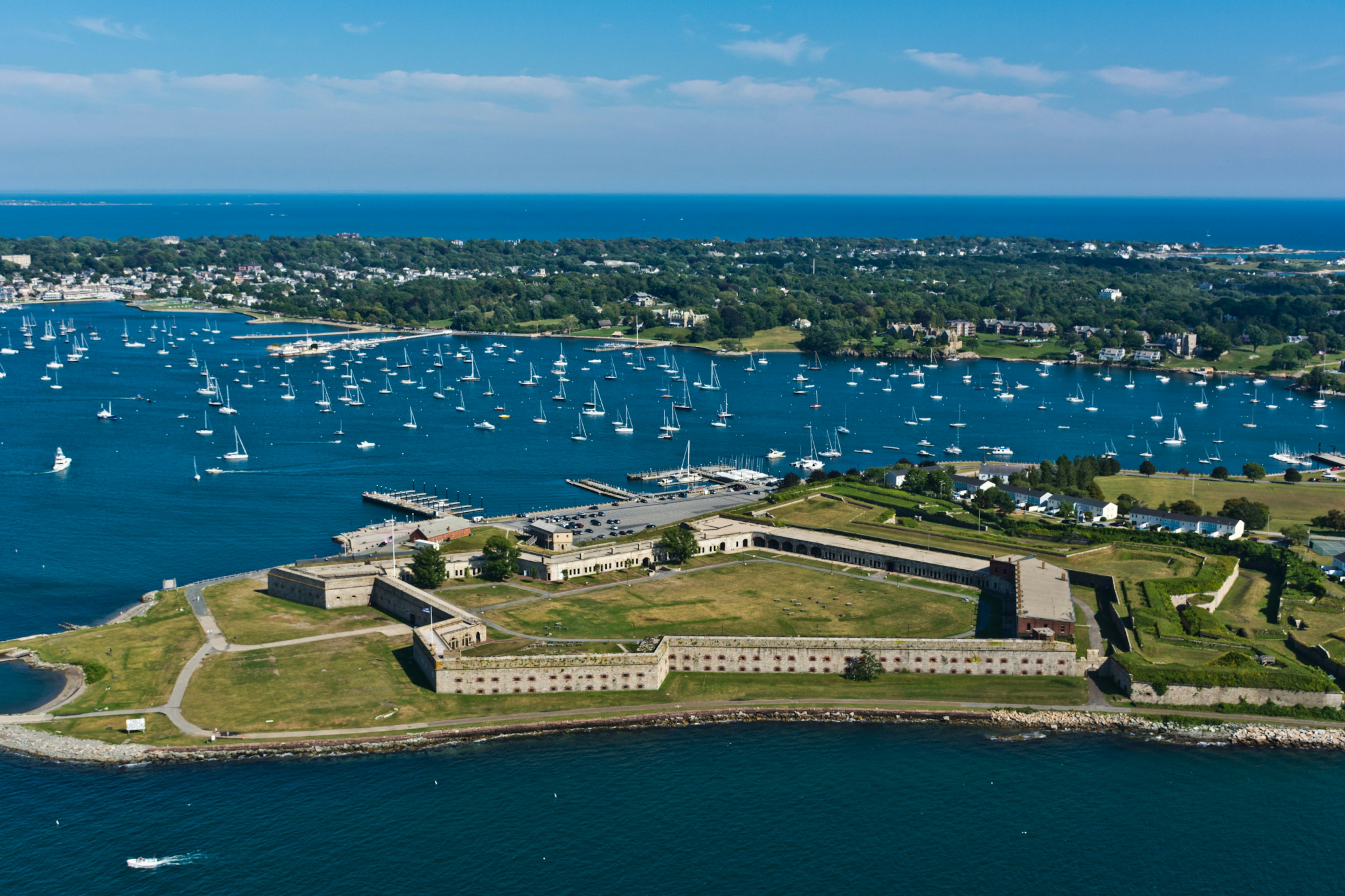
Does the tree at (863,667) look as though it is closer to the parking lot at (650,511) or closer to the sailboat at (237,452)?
the parking lot at (650,511)

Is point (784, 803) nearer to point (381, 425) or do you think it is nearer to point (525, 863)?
point (525, 863)

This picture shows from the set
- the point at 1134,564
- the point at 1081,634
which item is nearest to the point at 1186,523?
the point at 1134,564

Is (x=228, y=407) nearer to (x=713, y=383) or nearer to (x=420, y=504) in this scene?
(x=420, y=504)

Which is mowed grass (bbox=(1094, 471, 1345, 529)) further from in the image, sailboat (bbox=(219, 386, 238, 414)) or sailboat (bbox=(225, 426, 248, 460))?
sailboat (bbox=(219, 386, 238, 414))

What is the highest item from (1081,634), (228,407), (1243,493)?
(228,407)

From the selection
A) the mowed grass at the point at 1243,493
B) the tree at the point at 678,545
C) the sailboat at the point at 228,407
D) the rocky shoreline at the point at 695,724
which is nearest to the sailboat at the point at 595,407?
the sailboat at the point at 228,407

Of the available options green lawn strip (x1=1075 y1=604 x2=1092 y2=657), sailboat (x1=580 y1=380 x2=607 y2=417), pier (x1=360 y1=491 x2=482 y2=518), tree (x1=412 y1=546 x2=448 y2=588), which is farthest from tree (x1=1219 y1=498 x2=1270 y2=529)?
sailboat (x1=580 y1=380 x2=607 y2=417)
